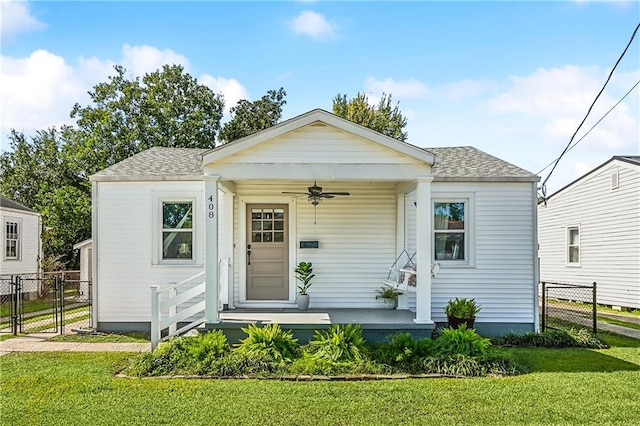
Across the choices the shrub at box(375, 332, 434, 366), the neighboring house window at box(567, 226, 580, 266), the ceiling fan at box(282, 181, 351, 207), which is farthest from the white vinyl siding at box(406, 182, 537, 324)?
the neighboring house window at box(567, 226, 580, 266)

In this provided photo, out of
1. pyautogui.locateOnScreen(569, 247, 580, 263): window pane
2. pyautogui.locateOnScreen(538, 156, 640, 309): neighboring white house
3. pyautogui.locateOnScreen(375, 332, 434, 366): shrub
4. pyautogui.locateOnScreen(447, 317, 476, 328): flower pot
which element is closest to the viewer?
pyautogui.locateOnScreen(375, 332, 434, 366): shrub

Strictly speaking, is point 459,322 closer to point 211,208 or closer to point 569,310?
point 211,208

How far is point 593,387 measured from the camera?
6293 mm

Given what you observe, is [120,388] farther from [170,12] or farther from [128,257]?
[170,12]

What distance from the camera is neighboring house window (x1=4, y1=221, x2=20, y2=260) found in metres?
16.9

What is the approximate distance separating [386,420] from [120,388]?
3.19 meters

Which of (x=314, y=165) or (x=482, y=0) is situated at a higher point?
(x=482, y=0)

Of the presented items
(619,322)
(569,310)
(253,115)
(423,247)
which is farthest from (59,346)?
(253,115)

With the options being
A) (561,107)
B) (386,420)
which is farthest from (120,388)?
(561,107)

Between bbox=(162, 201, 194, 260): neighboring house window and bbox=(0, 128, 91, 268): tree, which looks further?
bbox=(0, 128, 91, 268): tree

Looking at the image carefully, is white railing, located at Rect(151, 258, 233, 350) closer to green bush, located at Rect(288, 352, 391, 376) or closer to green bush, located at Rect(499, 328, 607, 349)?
green bush, located at Rect(288, 352, 391, 376)

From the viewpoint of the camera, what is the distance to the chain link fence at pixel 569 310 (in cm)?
984

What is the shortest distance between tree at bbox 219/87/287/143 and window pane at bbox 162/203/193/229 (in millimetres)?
15617

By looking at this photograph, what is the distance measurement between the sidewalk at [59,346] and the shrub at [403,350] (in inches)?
153
